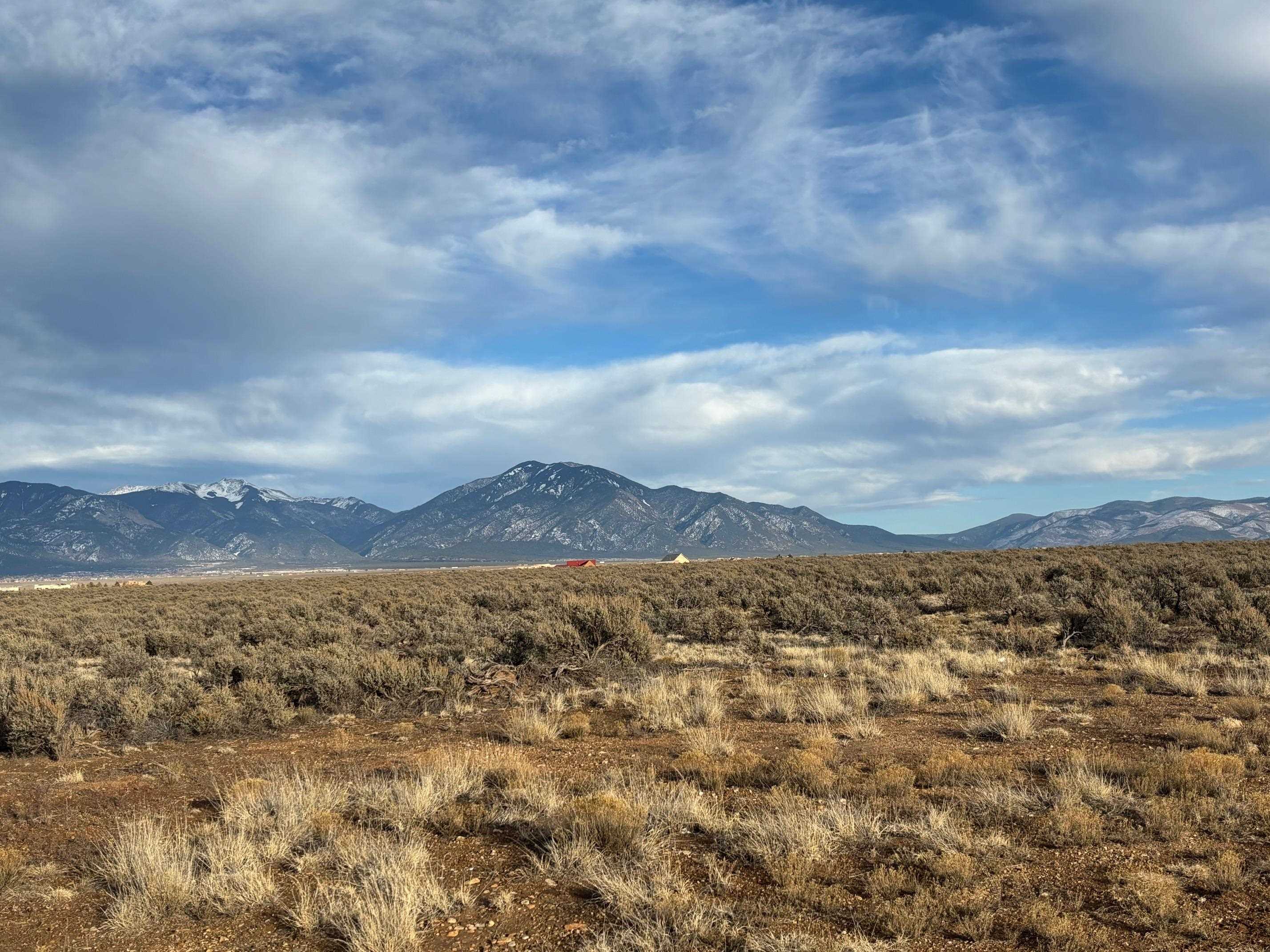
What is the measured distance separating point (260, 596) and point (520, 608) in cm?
1870

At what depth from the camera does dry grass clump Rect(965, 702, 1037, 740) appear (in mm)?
9914

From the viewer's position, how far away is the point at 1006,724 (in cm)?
1008

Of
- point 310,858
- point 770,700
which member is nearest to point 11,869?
point 310,858

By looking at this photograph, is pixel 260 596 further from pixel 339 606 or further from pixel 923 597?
pixel 923 597

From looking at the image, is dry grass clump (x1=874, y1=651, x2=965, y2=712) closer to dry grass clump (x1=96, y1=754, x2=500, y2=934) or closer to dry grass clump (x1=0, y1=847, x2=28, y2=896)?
dry grass clump (x1=96, y1=754, x2=500, y2=934)

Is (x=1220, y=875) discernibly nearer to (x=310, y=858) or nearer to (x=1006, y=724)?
(x=1006, y=724)

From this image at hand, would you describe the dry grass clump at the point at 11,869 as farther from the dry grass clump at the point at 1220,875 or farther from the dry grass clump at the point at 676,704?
the dry grass clump at the point at 1220,875

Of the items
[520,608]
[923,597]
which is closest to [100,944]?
[520,608]

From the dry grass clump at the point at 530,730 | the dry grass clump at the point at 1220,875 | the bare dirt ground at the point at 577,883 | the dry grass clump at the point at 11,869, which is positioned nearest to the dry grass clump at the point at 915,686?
the bare dirt ground at the point at 577,883

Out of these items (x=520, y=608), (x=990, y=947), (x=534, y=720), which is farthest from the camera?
(x=520, y=608)

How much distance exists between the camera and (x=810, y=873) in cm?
582

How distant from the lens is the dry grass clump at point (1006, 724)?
32.5 ft

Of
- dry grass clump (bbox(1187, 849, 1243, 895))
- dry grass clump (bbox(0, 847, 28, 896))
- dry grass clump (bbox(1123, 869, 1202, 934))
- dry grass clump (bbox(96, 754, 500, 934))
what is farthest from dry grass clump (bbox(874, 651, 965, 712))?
dry grass clump (bbox(0, 847, 28, 896))

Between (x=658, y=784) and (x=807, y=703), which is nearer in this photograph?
(x=658, y=784)
